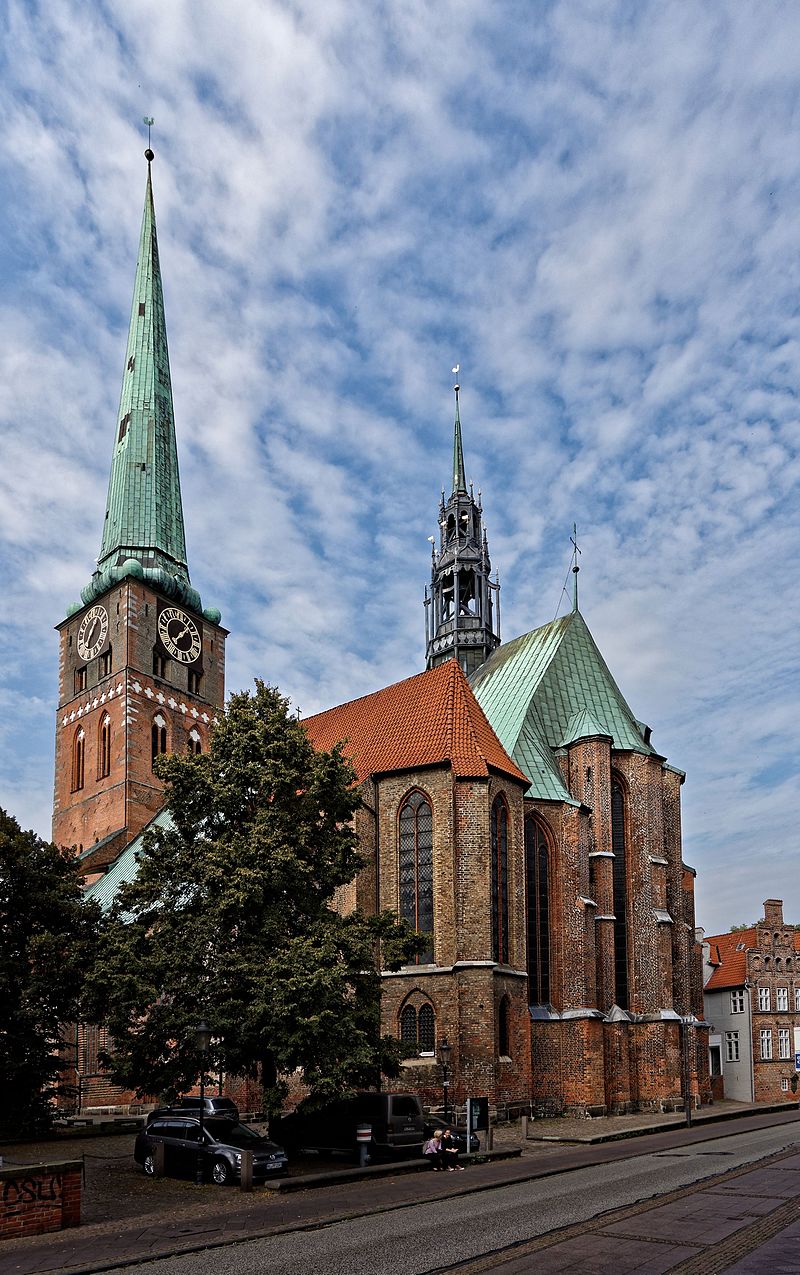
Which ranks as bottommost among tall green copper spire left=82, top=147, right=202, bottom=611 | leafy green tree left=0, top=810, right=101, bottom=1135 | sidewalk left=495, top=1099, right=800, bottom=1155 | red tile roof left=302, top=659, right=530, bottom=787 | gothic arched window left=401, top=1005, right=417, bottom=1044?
sidewalk left=495, top=1099, right=800, bottom=1155

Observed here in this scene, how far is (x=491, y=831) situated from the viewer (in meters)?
36.4

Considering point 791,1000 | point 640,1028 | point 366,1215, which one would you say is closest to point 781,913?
point 791,1000

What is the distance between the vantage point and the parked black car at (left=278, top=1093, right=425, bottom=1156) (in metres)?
25.1

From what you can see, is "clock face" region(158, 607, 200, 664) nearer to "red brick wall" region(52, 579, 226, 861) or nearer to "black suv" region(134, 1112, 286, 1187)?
"red brick wall" region(52, 579, 226, 861)

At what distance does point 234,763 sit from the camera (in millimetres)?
26703

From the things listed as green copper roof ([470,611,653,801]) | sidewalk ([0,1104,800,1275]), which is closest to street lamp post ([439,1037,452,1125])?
sidewalk ([0,1104,800,1275])

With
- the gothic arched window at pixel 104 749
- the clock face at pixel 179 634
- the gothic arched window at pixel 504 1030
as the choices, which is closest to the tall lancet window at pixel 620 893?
the gothic arched window at pixel 504 1030

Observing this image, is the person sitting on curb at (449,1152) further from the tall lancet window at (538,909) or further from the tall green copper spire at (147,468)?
the tall green copper spire at (147,468)

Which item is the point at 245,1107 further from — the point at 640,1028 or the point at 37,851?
the point at 640,1028

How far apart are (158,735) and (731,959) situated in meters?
30.5

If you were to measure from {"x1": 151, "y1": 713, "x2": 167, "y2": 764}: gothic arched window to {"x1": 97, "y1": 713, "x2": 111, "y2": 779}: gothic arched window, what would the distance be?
6.71 ft

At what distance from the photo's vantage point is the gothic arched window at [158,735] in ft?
170

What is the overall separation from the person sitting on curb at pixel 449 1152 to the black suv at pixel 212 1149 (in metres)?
3.59

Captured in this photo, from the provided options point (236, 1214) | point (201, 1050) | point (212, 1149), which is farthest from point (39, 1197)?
point (201, 1050)
